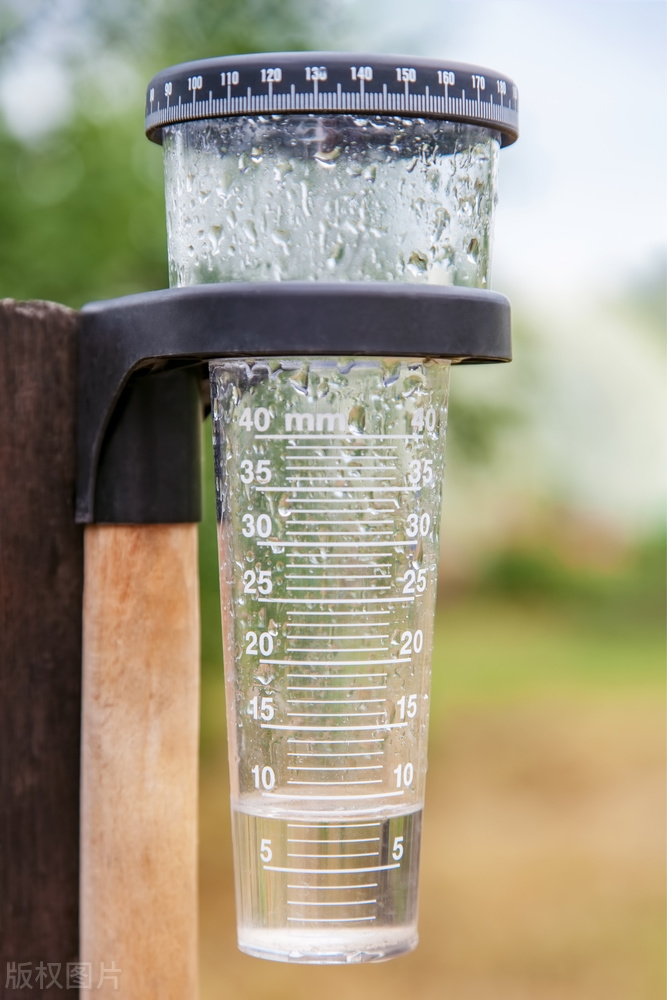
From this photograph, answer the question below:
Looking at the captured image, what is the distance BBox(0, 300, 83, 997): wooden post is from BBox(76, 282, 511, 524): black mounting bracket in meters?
0.02

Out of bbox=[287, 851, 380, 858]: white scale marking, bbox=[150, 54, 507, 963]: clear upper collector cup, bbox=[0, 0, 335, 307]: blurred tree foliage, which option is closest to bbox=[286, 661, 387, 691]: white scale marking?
bbox=[150, 54, 507, 963]: clear upper collector cup

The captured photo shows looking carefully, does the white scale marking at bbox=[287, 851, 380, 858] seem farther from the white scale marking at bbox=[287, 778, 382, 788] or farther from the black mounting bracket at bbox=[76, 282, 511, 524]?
Result: the black mounting bracket at bbox=[76, 282, 511, 524]

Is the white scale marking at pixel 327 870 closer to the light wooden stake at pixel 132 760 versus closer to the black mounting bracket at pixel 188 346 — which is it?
the light wooden stake at pixel 132 760

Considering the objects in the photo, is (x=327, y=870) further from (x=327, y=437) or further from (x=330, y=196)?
(x=330, y=196)

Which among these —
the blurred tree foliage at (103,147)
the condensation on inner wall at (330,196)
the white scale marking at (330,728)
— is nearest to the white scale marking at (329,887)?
the white scale marking at (330,728)

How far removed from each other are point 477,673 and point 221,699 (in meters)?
3.40

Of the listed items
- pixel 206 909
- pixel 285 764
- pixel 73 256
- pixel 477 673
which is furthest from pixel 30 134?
pixel 477 673

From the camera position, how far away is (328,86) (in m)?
0.71

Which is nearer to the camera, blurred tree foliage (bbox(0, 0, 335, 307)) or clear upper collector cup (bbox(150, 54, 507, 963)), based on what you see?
clear upper collector cup (bbox(150, 54, 507, 963))

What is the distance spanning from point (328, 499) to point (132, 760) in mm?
260

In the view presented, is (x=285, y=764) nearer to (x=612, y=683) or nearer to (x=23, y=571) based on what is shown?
(x=23, y=571)

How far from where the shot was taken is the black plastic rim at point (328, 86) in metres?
0.71

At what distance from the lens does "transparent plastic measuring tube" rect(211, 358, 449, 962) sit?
0.75m

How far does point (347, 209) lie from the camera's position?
0.75m
